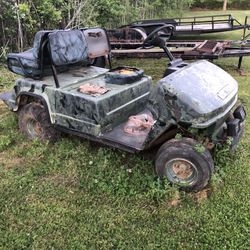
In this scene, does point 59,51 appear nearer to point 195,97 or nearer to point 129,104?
point 129,104

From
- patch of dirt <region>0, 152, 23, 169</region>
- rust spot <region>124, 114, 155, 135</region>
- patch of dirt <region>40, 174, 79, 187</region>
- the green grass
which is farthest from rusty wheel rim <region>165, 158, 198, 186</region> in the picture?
patch of dirt <region>0, 152, 23, 169</region>

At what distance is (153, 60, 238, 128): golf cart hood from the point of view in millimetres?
2705

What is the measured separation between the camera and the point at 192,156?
2.85 meters

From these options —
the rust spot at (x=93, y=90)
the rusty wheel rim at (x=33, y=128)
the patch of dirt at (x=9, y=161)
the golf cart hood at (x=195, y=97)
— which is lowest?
the patch of dirt at (x=9, y=161)

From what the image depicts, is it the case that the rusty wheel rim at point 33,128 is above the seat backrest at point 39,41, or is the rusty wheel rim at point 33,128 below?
below

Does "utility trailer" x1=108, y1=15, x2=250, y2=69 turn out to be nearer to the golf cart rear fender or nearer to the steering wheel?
the steering wheel

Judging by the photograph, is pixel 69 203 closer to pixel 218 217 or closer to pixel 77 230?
pixel 77 230

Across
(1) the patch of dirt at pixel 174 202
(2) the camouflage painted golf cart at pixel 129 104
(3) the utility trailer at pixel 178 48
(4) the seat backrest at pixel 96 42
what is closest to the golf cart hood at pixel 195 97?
(2) the camouflage painted golf cart at pixel 129 104

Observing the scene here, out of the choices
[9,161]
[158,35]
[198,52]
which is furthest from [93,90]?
[198,52]

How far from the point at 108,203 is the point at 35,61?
184 cm

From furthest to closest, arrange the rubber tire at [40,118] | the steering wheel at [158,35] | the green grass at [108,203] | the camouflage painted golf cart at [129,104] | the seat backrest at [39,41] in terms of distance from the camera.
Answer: the rubber tire at [40,118]
the steering wheel at [158,35]
the seat backrest at [39,41]
the camouflage painted golf cart at [129,104]
the green grass at [108,203]

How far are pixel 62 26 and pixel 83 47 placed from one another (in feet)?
15.3

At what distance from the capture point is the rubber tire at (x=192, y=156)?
9.34 ft

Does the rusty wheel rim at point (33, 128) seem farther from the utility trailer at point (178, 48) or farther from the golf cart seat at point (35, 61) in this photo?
the utility trailer at point (178, 48)
